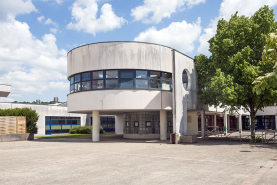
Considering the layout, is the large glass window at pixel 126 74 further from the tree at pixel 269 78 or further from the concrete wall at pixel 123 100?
the tree at pixel 269 78

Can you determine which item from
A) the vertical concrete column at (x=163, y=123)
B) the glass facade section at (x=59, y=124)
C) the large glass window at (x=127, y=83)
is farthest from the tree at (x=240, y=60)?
the glass facade section at (x=59, y=124)

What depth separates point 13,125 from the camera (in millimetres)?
24688

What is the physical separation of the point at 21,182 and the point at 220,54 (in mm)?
17258

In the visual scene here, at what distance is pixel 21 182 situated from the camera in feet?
24.6

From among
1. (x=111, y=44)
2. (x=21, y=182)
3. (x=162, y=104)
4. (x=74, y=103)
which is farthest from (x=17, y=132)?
(x=21, y=182)

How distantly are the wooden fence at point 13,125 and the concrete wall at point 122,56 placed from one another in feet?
25.8

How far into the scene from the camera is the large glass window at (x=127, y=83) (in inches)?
832

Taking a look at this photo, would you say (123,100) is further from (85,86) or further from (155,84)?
(85,86)

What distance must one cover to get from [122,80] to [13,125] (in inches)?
466

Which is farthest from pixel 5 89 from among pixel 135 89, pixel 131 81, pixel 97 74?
pixel 135 89

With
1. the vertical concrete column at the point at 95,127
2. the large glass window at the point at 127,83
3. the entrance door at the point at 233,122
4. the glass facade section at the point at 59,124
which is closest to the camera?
the large glass window at the point at 127,83

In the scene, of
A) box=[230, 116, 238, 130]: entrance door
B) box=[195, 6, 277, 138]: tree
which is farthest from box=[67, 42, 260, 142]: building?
box=[230, 116, 238, 130]: entrance door

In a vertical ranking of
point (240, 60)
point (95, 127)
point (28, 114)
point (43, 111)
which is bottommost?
point (95, 127)

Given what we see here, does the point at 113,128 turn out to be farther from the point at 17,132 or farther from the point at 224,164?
the point at 224,164
